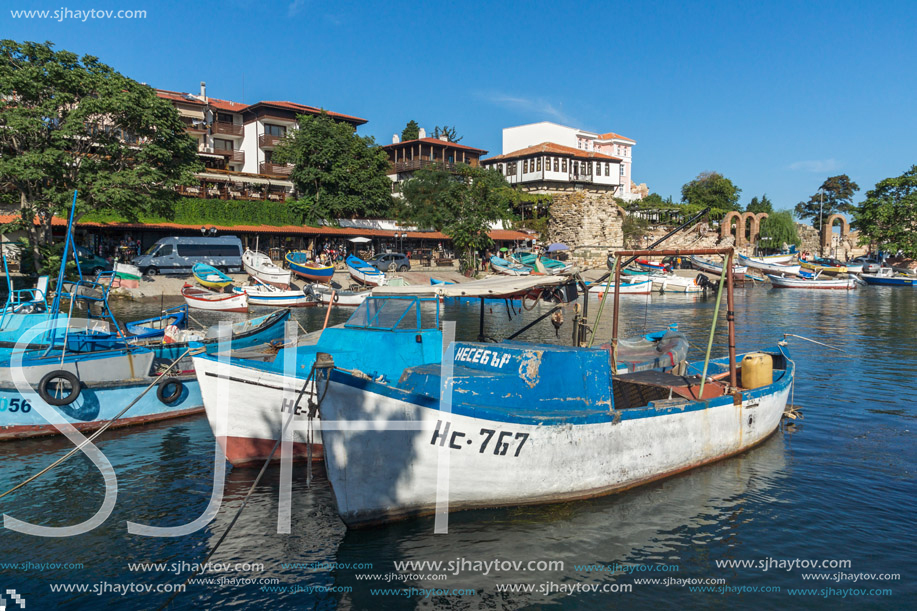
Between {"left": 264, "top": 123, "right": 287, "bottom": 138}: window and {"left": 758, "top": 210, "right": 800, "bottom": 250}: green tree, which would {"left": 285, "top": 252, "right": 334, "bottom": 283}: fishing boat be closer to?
{"left": 264, "top": 123, "right": 287, "bottom": 138}: window

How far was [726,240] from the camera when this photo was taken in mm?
65562

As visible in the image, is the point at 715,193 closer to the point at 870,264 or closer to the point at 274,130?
the point at 870,264

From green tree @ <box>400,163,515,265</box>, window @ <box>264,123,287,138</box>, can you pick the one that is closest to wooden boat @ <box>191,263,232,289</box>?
green tree @ <box>400,163,515,265</box>

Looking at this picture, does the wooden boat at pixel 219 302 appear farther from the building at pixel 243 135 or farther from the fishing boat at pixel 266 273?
the building at pixel 243 135

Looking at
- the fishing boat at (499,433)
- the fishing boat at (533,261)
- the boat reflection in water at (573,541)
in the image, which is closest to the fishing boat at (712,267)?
the fishing boat at (533,261)

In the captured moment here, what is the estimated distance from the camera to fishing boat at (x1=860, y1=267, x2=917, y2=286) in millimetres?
55281

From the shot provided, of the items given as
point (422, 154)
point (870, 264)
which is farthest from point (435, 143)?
point (870, 264)

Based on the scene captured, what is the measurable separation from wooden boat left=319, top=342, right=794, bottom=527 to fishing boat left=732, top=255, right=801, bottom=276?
50566mm

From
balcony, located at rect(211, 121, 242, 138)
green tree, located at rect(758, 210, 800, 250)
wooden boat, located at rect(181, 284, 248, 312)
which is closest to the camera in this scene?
wooden boat, located at rect(181, 284, 248, 312)

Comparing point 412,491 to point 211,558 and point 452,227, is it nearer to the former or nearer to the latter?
point 211,558

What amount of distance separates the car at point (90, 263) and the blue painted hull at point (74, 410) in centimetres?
2413

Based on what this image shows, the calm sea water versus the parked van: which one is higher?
the parked van

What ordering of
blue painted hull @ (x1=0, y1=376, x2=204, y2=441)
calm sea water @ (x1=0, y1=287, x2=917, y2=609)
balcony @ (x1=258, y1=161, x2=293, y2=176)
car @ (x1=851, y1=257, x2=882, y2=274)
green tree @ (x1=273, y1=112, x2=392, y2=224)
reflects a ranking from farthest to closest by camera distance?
car @ (x1=851, y1=257, x2=882, y2=274) < balcony @ (x1=258, y1=161, x2=293, y2=176) < green tree @ (x1=273, y1=112, x2=392, y2=224) < blue painted hull @ (x1=0, y1=376, x2=204, y2=441) < calm sea water @ (x1=0, y1=287, x2=917, y2=609)

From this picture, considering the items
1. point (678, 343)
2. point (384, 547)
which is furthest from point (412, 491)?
point (678, 343)
